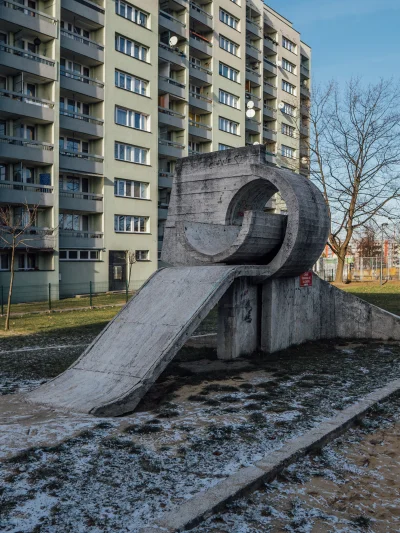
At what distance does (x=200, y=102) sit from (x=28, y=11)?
15644mm

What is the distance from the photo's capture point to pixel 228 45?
44938 mm

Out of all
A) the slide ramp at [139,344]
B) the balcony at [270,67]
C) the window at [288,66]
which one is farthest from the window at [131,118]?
the slide ramp at [139,344]

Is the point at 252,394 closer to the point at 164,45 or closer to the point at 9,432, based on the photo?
the point at 9,432

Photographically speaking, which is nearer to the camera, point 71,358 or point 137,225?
point 71,358

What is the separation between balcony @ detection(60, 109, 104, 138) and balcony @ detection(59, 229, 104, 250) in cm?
608

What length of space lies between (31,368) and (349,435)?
560cm

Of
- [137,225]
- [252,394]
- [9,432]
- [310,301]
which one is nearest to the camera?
[9,432]

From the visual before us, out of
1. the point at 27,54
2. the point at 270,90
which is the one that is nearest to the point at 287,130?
the point at 270,90

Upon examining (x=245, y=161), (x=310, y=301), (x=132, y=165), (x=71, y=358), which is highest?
(x=132, y=165)

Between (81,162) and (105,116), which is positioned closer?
(81,162)

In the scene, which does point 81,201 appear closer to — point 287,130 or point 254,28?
point 254,28

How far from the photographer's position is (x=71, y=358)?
9.95m

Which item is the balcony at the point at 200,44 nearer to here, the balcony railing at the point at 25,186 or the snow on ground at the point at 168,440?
the balcony railing at the point at 25,186

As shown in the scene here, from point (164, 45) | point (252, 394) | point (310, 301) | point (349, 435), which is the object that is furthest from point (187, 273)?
point (164, 45)
